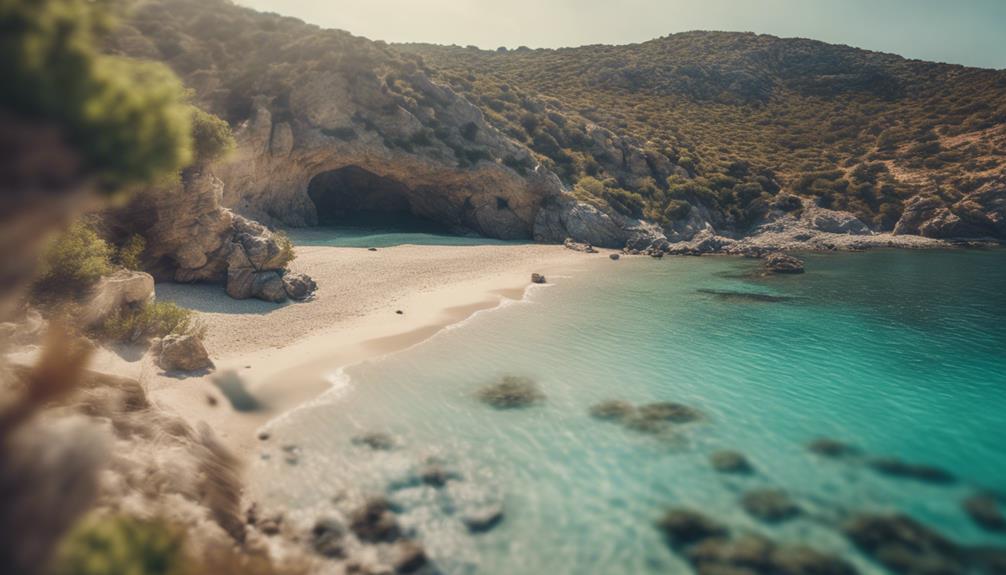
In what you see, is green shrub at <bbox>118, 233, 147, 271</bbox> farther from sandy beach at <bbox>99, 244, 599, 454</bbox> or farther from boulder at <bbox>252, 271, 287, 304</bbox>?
boulder at <bbox>252, 271, 287, 304</bbox>

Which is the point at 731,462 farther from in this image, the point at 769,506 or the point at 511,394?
the point at 511,394

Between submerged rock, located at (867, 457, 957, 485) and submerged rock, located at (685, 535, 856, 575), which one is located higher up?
submerged rock, located at (867, 457, 957, 485)

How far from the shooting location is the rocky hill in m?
46.2

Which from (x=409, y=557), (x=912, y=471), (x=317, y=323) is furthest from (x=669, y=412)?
(x=317, y=323)

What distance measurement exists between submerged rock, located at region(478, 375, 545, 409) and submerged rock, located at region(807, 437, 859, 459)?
26.1 feet

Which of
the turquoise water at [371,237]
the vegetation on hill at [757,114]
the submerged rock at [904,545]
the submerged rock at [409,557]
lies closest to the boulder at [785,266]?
the vegetation on hill at [757,114]

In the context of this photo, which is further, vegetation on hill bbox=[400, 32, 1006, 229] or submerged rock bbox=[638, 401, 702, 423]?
vegetation on hill bbox=[400, 32, 1006, 229]

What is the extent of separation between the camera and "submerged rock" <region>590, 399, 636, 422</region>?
1457 centimetres

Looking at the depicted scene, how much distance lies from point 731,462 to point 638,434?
2.49 metres

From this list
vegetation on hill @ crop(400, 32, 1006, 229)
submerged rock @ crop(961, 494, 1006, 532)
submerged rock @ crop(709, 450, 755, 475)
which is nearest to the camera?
submerged rock @ crop(961, 494, 1006, 532)

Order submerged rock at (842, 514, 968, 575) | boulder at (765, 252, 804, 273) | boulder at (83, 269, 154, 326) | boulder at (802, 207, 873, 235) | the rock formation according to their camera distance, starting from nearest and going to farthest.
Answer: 1. submerged rock at (842, 514, 968, 575)
2. boulder at (83, 269, 154, 326)
3. the rock formation
4. boulder at (765, 252, 804, 273)
5. boulder at (802, 207, 873, 235)

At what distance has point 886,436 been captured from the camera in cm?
1360

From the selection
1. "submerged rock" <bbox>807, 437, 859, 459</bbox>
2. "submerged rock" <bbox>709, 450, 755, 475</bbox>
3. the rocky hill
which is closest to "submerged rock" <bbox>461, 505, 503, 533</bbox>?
"submerged rock" <bbox>709, 450, 755, 475</bbox>

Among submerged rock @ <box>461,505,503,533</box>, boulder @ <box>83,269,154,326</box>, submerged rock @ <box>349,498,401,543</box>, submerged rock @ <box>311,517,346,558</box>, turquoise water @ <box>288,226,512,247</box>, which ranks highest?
boulder @ <box>83,269,154,326</box>
